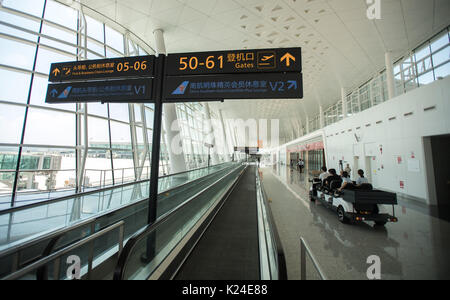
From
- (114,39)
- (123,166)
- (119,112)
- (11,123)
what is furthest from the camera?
(114,39)

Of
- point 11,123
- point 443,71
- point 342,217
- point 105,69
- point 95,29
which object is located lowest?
point 342,217

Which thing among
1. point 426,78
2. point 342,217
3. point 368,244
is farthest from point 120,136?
point 426,78

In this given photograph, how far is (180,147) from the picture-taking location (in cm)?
1128

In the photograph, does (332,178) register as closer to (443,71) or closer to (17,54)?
(443,71)

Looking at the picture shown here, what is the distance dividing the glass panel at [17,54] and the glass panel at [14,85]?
374 mm

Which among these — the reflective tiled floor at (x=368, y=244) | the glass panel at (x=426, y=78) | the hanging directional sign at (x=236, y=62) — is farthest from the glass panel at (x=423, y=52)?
the hanging directional sign at (x=236, y=62)

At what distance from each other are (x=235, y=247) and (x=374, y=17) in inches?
541

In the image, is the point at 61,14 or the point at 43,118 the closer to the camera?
the point at 43,118

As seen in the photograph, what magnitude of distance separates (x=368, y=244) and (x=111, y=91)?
654 cm

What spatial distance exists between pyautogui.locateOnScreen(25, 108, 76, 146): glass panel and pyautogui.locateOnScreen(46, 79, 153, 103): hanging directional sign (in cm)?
652

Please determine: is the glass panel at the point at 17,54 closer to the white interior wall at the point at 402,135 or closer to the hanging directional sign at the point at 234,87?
the hanging directional sign at the point at 234,87
